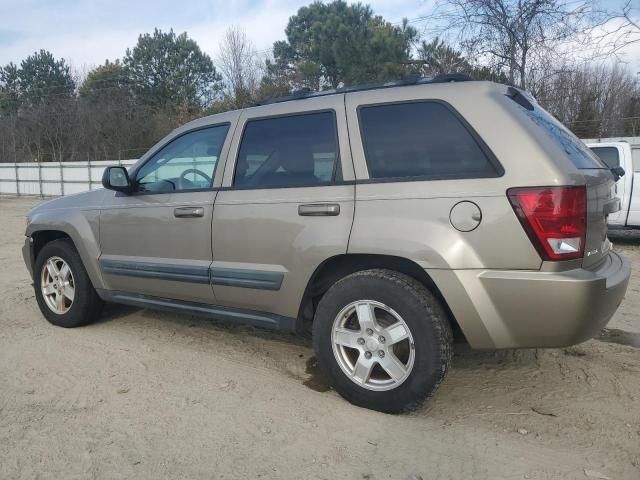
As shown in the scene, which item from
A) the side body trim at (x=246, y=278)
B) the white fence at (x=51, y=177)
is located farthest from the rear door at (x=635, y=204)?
the white fence at (x=51, y=177)

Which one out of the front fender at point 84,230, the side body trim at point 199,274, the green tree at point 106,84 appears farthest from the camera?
the green tree at point 106,84

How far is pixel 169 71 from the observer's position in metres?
40.8

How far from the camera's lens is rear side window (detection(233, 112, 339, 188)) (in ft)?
10.9

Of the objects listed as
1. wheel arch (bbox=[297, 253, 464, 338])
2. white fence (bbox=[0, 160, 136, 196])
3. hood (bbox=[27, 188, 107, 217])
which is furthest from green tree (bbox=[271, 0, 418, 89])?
wheel arch (bbox=[297, 253, 464, 338])

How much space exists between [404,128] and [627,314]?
3.55 m

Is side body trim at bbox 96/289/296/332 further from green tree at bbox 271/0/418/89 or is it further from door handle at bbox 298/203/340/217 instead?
green tree at bbox 271/0/418/89

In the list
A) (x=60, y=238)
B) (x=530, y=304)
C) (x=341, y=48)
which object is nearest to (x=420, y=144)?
(x=530, y=304)

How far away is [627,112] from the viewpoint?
60.5ft

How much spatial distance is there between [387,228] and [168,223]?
1.79 meters

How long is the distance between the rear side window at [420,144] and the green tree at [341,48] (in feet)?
65.6

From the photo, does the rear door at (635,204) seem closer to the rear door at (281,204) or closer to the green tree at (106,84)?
the rear door at (281,204)

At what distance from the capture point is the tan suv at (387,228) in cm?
264

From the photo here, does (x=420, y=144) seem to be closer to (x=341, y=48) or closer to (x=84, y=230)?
(x=84, y=230)

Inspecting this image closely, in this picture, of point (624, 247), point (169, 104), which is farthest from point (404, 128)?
point (169, 104)
